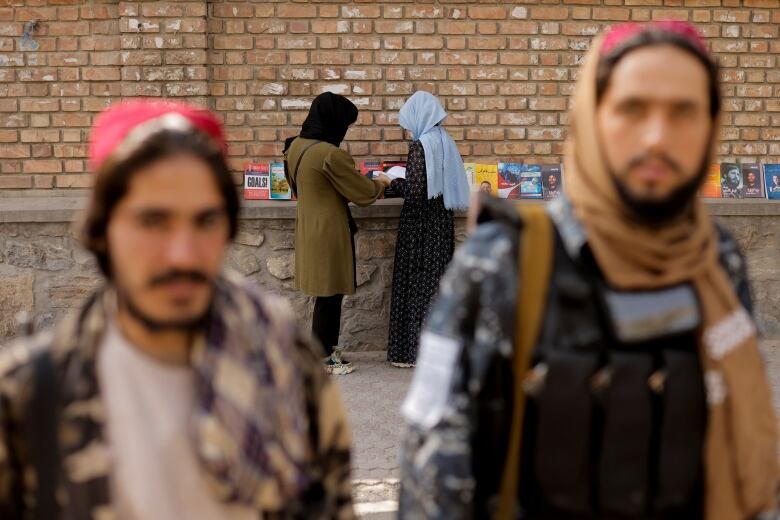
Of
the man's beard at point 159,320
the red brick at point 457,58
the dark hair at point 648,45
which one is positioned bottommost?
the man's beard at point 159,320

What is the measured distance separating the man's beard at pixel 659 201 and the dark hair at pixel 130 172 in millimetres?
719

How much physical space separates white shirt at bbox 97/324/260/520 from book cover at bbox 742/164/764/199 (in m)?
5.89

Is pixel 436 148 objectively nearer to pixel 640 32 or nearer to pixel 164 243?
pixel 640 32

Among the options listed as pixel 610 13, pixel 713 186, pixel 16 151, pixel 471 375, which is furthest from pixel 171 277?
pixel 713 186

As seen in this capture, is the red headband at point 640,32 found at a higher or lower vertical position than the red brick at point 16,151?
higher

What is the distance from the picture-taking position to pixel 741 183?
6570 millimetres

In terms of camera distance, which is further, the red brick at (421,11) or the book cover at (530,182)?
the book cover at (530,182)

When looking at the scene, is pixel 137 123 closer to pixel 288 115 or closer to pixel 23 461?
pixel 23 461

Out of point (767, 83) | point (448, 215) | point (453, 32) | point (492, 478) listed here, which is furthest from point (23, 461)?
point (767, 83)

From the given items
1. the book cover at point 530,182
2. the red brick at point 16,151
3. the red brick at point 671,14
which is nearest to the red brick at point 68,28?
the red brick at point 16,151

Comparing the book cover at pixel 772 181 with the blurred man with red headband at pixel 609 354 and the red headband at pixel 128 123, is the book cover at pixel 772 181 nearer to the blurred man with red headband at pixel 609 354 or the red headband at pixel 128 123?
the blurred man with red headband at pixel 609 354

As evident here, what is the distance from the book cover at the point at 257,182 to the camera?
629cm

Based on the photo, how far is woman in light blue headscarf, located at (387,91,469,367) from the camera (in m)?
5.80

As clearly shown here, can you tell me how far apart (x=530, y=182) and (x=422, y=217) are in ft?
3.21
